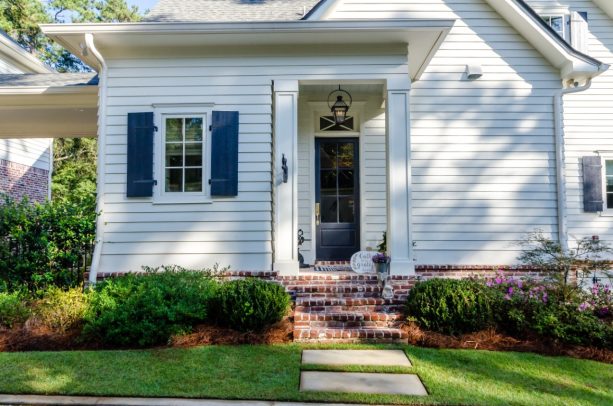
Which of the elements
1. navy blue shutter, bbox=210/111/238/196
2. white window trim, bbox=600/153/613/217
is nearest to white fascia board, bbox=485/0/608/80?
white window trim, bbox=600/153/613/217

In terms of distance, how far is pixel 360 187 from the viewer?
774 centimetres

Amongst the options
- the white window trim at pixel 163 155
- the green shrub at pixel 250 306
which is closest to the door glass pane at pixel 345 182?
the white window trim at pixel 163 155

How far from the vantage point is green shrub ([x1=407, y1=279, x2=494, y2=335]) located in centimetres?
495

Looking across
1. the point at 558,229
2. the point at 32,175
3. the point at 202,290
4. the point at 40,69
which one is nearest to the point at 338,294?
the point at 202,290

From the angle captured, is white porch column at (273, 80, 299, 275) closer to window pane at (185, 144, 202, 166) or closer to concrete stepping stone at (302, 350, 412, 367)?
window pane at (185, 144, 202, 166)

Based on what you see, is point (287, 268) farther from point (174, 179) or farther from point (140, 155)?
point (140, 155)

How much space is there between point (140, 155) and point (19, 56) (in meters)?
9.65

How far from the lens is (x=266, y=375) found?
3883 millimetres

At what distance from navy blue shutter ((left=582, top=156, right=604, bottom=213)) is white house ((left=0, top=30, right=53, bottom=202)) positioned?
13.0 metres

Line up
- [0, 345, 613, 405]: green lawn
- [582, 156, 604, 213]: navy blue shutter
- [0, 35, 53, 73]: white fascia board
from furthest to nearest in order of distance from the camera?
[0, 35, 53, 73]: white fascia board < [582, 156, 604, 213]: navy blue shutter < [0, 345, 613, 405]: green lawn

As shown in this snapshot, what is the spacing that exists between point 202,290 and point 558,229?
Answer: 5.61 metres

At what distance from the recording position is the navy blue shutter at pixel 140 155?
240 inches

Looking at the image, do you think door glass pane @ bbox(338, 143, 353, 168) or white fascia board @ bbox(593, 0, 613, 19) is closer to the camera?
door glass pane @ bbox(338, 143, 353, 168)

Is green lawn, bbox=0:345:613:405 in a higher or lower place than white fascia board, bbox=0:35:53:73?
lower
